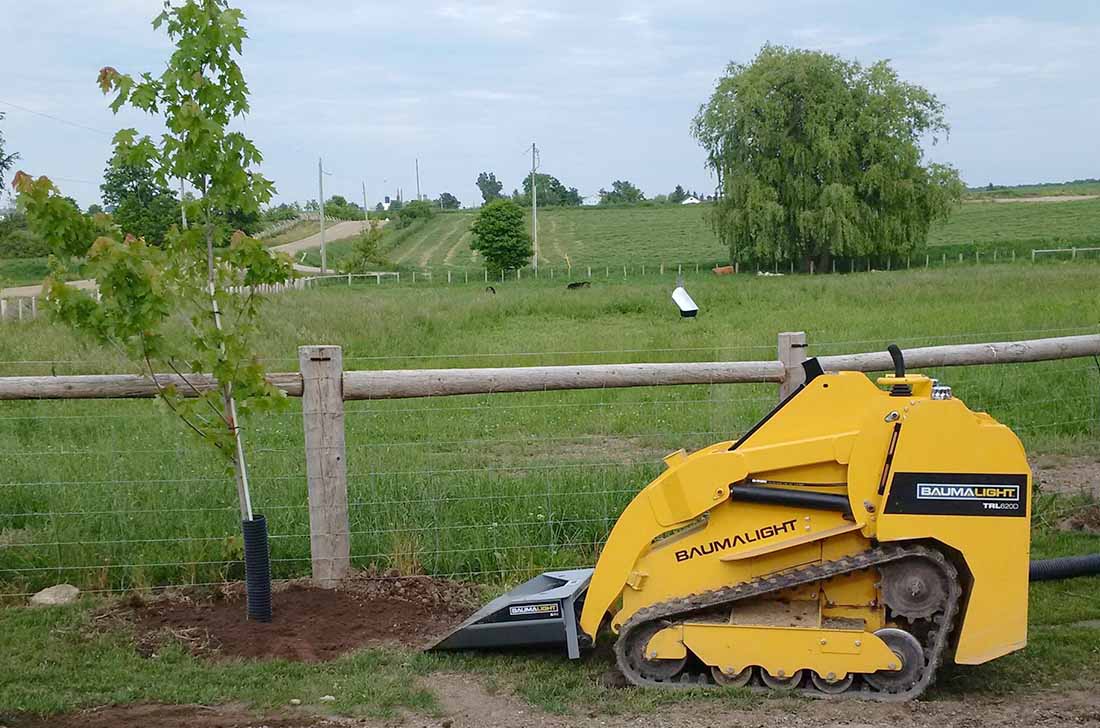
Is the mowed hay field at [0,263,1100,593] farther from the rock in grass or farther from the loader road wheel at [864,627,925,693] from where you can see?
the loader road wheel at [864,627,925,693]

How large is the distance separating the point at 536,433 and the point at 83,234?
614 cm

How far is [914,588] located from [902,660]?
337 millimetres

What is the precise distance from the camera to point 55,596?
256 inches

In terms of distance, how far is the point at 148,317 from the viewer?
5652mm

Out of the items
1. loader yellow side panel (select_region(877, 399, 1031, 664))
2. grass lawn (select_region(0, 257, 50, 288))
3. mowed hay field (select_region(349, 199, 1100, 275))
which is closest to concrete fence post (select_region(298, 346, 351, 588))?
loader yellow side panel (select_region(877, 399, 1031, 664))

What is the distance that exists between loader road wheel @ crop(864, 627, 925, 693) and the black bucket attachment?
1510mm

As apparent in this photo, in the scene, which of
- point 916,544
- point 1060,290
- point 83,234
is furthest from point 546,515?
point 1060,290

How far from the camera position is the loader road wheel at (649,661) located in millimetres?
5145

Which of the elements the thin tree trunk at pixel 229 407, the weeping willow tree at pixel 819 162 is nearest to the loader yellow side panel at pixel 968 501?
the thin tree trunk at pixel 229 407

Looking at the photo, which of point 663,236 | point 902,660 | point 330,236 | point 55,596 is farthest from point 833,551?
point 330,236

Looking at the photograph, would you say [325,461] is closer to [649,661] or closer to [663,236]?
[649,661]

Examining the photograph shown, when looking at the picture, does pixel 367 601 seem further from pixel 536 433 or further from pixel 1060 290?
pixel 1060 290

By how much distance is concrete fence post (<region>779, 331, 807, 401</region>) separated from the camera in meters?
6.98

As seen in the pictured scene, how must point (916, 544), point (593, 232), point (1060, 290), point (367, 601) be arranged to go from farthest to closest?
point (593, 232)
point (1060, 290)
point (367, 601)
point (916, 544)
